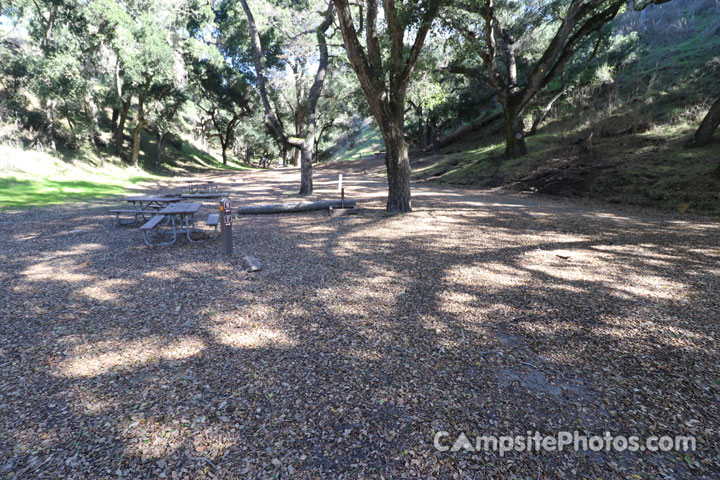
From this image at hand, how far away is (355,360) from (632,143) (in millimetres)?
15057

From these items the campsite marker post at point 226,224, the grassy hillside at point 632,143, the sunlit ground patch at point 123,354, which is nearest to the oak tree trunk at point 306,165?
the grassy hillside at point 632,143

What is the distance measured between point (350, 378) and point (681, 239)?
22.6 ft

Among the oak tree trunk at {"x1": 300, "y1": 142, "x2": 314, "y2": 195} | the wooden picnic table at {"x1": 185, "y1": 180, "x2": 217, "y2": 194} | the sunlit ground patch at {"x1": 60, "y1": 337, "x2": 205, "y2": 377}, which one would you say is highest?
the oak tree trunk at {"x1": 300, "y1": 142, "x2": 314, "y2": 195}

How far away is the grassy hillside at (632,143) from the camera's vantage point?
32.7 ft

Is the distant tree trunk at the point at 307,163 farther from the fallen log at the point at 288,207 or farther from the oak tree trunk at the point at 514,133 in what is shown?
the oak tree trunk at the point at 514,133

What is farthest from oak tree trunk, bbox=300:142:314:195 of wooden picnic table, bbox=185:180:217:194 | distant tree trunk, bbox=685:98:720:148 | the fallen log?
distant tree trunk, bbox=685:98:720:148

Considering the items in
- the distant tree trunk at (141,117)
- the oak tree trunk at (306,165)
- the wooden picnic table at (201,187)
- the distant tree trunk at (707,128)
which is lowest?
the wooden picnic table at (201,187)

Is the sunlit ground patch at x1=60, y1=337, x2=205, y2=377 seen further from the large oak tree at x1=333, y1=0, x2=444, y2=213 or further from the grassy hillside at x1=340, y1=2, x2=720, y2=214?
the grassy hillside at x1=340, y1=2, x2=720, y2=214

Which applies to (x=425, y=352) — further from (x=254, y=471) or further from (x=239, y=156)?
(x=239, y=156)

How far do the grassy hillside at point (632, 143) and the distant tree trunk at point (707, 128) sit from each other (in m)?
0.30

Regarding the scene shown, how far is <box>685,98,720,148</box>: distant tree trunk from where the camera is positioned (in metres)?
10.6

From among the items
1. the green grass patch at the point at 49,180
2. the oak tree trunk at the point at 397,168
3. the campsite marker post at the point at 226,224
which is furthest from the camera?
the green grass patch at the point at 49,180

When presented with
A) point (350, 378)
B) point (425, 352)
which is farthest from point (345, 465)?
point (425, 352)

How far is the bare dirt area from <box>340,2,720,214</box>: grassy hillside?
537cm
